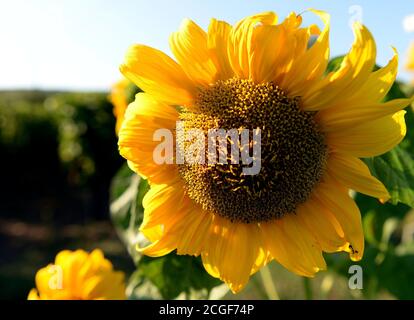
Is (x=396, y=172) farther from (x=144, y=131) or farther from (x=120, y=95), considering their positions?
(x=120, y=95)

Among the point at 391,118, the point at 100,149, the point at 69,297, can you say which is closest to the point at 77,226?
the point at 100,149

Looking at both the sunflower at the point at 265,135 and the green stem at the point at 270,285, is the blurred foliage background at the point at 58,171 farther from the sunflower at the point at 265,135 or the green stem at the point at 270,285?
the sunflower at the point at 265,135

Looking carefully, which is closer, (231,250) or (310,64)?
(310,64)

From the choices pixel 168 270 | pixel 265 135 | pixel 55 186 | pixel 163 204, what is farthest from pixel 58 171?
pixel 265 135

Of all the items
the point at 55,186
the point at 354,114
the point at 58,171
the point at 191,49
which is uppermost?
the point at 191,49

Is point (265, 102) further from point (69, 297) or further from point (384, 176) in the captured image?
point (69, 297)

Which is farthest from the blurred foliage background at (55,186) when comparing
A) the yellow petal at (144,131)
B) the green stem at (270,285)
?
→ the yellow petal at (144,131)
